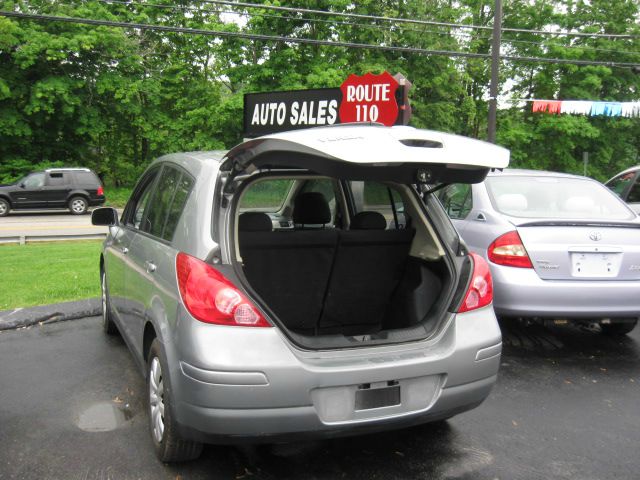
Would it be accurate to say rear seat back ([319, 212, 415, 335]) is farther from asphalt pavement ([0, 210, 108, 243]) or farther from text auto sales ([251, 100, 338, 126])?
asphalt pavement ([0, 210, 108, 243])

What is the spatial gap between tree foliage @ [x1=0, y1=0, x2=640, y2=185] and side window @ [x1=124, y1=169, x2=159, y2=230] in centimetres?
1873

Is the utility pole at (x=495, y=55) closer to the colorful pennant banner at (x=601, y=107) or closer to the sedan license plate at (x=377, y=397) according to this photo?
the colorful pennant banner at (x=601, y=107)

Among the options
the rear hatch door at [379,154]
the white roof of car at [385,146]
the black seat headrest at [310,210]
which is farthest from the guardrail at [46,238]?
the white roof of car at [385,146]

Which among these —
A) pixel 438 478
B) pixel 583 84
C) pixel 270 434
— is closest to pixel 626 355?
pixel 438 478

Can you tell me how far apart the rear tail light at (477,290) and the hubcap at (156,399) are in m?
1.60

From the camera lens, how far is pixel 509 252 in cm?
457

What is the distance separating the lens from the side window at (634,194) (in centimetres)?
862

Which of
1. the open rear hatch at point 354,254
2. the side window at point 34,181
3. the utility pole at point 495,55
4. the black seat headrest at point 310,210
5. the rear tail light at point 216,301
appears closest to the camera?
the open rear hatch at point 354,254

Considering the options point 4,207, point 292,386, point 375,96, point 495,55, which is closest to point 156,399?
point 292,386

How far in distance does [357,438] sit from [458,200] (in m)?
3.21

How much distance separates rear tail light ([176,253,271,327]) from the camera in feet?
8.25

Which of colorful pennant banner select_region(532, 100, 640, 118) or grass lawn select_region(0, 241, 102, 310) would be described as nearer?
grass lawn select_region(0, 241, 102, 310)

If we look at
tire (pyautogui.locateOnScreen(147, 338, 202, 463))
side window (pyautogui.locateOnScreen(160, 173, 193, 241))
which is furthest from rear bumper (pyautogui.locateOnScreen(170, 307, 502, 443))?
side window (pyautogui.locateOnScreen(160, 173, 193, 241))

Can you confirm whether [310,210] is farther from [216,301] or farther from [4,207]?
[4,207]
